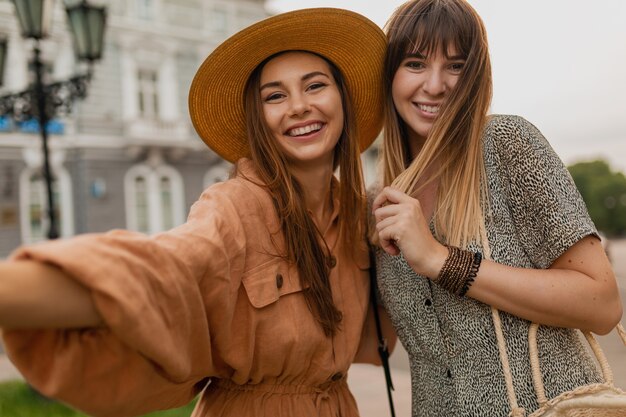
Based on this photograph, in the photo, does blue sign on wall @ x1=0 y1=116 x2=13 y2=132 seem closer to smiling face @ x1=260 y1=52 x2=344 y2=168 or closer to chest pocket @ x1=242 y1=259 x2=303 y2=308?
smiling face @ x1=260 y1=52 x2=344 y2=168

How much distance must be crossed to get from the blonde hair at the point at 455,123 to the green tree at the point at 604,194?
5126 centimetres

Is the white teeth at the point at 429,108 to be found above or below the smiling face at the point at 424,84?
below

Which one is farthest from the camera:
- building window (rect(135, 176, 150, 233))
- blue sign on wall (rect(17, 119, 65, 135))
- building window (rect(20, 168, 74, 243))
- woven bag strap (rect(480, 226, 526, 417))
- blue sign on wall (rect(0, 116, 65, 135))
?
building window (rect(135, 176, 150, 233))

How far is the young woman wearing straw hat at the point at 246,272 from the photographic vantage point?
105 cm

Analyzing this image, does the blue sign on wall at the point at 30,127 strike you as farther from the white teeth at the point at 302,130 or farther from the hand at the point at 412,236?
the hand at the point at 412,236

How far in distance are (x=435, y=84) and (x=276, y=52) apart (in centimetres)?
53

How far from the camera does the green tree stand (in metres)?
53.3

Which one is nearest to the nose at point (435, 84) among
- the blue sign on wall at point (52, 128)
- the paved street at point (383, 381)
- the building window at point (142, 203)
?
the paved street at point (383, 381)

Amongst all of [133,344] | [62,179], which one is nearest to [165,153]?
[62,179]

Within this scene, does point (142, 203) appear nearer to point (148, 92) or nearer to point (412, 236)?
point (148, 92)

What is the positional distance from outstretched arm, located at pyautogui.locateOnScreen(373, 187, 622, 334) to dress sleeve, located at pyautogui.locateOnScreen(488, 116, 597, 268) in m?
0.05

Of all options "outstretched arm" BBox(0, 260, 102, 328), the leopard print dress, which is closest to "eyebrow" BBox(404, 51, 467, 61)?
the leopard print dress

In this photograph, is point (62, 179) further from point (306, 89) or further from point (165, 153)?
point (306, 89)

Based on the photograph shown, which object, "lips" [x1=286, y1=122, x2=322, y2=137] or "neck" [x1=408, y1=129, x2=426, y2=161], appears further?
"neck" [x1=408, y1=129, x2=426, y2=161]
